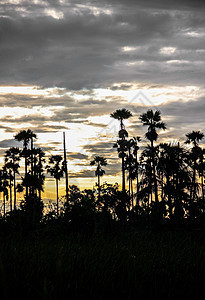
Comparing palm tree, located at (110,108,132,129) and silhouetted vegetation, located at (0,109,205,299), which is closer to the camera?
silhouetted vegetation, located at (0,109,205,299)

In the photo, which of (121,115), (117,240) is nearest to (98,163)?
(121,115)

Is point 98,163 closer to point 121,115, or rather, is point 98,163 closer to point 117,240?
point 121,115

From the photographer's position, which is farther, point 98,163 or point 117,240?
point 98,163

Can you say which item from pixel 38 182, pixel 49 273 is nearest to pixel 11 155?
pixel 38 182

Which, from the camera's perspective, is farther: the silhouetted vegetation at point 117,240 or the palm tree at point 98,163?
the palm tree at point 98,163

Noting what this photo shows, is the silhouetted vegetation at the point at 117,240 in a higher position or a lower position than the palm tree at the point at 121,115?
lower

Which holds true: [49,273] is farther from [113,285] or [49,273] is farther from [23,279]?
[113,285]

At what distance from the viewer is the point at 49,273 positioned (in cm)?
371

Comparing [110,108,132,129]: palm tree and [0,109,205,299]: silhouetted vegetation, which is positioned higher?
[110,108,132,129]: palm tree

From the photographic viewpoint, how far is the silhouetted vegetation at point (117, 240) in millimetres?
3438

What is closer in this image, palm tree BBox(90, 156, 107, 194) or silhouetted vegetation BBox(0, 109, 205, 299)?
silhouetted vegetation BBox(0, 109, 205, 299)

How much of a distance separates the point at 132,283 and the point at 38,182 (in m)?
52.2

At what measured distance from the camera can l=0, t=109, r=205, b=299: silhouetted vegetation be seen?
344cm

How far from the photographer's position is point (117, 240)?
10.3 meters
